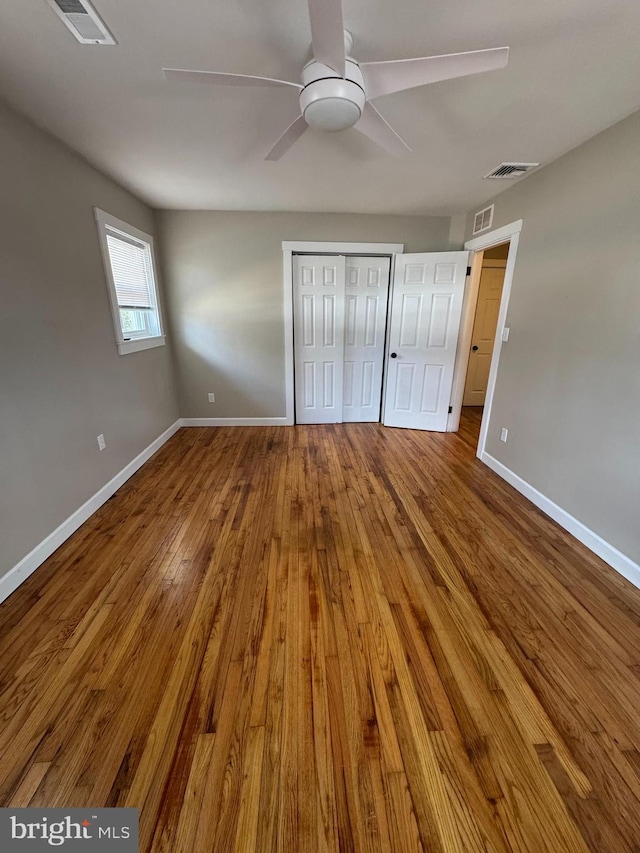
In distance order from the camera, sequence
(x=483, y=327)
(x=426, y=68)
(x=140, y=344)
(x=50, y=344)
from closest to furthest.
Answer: (x=426, y=68), (x=50, y=344), (x=140, y=344), (x=483, y=327)

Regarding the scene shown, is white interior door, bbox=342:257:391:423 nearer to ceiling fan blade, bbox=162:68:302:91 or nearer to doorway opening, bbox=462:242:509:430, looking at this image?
doorway opening, bbox=462:242:509:430

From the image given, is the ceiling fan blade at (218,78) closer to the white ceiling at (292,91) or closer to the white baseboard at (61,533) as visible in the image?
the white ceiling at (292,91)

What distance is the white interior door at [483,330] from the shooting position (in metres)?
4.91

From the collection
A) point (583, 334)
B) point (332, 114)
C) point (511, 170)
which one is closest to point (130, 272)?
point (332, 114)

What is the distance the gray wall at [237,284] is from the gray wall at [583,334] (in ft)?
5.16

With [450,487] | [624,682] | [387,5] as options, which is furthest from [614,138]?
[624,682]

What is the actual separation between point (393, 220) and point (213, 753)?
4.52 meters

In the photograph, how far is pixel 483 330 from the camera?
5113 millimetres

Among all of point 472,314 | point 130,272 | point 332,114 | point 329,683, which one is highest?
point 332,114

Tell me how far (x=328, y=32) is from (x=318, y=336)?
3005 mm

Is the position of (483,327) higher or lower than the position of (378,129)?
lower

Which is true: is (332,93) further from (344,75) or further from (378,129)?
(378,129)

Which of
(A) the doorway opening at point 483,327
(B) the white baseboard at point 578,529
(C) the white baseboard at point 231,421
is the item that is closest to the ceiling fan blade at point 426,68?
(B) the white baseboard at point 578,529

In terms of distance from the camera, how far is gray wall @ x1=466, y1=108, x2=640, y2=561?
6.16 ft
